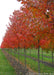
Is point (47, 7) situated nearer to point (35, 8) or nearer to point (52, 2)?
point (52, 2)

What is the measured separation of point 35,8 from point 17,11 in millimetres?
12808

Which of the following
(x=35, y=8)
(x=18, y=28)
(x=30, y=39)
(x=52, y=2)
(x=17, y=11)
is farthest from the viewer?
(x=17, y=11)

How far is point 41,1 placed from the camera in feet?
21.6

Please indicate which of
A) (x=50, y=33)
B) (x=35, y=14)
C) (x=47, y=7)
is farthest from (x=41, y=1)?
(x=50, y=33)

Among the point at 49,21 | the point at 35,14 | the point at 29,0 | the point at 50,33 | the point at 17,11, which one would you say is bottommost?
the point at 50,33

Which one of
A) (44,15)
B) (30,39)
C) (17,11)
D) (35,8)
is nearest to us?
(44,15)

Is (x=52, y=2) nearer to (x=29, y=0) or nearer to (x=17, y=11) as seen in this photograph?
(x=29, y=0)

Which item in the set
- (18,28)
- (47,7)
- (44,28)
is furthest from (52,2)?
(18,28)

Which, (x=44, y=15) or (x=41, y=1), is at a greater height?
(x=41, y=1)

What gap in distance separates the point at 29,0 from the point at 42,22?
52.5 inches

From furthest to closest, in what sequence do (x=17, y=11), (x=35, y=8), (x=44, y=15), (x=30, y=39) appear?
(x=17, y=11) < (x=30, y=39) < (x=35, y=8) < (x=44, y=15)

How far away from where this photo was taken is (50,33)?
22.4ft

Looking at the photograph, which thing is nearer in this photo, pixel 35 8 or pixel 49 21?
pixel 49 21

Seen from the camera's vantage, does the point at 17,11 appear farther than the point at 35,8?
Yes
